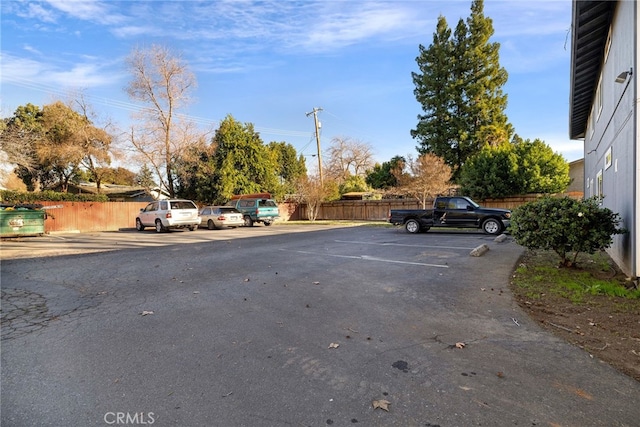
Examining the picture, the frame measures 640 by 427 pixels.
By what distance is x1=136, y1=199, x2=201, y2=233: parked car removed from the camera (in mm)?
18953

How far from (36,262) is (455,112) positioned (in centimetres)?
3761

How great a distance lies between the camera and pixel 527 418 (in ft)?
7.82

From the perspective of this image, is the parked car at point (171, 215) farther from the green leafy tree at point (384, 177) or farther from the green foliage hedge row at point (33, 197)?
the green leafy tree at point (384, 177)

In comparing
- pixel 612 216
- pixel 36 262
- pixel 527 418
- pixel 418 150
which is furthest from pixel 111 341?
pixel 418 150

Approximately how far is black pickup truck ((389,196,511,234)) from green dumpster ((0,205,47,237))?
16390mm

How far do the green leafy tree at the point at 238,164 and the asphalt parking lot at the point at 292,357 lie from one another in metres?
24.2

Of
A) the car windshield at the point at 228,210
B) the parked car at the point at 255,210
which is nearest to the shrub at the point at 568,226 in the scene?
the car windshield at the point at 228,210

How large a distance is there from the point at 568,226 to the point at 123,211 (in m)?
26.8

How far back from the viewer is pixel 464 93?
36500 millimetres

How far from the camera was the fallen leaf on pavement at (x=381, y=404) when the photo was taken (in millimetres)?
2521

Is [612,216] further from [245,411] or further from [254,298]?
[245,411]

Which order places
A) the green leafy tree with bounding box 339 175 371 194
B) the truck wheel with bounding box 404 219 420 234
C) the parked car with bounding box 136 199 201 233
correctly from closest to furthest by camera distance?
the truck wheel with bounding box 404 219 420 234
the parked car with bounding box 136 199 201 233
the green leafy tree with bounding box 339 175 371 194

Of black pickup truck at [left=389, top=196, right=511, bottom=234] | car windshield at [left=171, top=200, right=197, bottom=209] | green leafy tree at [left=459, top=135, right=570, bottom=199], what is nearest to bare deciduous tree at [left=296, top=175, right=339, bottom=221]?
green leafy tree at [left=459, top=135, right=570, bottom=199]

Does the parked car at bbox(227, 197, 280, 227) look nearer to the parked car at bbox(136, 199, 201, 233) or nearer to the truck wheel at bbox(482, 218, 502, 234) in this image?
the parked car at bbox(136, 199, 201, 233)
